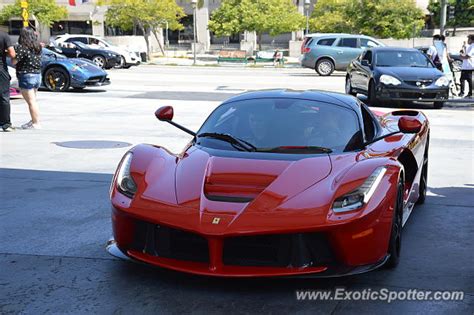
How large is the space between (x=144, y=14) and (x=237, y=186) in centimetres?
4439

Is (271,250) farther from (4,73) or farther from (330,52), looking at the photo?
(330,52)

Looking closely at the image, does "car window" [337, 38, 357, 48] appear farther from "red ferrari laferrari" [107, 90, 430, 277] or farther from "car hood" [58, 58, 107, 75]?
"red ferrari laferrari" [107, 90, 430, 277]

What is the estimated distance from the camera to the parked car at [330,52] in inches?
1127

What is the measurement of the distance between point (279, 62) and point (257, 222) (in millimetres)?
36155

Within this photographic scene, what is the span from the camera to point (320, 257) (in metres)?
3.96

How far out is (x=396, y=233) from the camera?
462cm

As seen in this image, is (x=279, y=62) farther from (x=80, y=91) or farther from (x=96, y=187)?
(x=96, y=187)

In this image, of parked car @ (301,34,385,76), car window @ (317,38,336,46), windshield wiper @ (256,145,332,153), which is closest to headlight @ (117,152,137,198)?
windshield wiper @ (256,145,332,153)

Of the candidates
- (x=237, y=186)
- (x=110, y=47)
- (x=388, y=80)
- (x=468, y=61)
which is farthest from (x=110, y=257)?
(x=110, y=47)

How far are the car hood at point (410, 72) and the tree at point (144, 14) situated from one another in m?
31.9

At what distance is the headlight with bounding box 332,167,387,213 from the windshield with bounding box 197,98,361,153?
2.43ft

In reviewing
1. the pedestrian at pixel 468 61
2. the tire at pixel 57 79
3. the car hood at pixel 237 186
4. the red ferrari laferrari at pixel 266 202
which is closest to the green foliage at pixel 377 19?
the pedestrian at pixel 468 61

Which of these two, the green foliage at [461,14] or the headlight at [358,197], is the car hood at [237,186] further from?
the green foliage at [461,14]

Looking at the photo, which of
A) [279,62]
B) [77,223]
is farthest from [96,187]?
[279,62]
